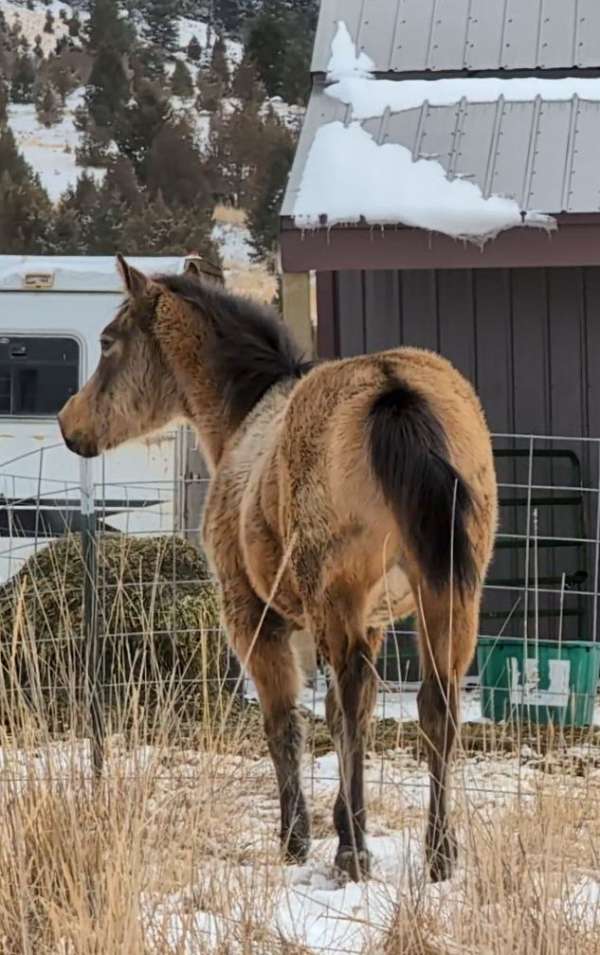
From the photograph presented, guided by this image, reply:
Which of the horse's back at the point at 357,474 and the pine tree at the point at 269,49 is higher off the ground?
the pine tree at the point at 269,49

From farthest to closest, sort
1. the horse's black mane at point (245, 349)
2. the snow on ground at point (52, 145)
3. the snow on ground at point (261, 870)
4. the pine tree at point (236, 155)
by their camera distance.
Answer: the snow on ground at point (52, 145) < the pine tree at point (236, 155) < the horse's black mane at point (245, 349) < the snow on ground at point (261, 870)

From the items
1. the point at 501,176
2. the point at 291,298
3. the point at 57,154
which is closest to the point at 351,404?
the point at 501,176

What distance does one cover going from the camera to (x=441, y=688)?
4.01 meters

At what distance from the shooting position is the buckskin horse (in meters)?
3.95

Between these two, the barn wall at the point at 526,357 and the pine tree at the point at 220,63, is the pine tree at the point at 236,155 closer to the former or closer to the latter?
the pine tree at the point at 220,63

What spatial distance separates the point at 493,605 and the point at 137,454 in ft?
10.9

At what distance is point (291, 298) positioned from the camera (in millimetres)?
8430

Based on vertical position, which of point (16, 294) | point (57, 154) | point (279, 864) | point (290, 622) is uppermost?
point (57, 154)

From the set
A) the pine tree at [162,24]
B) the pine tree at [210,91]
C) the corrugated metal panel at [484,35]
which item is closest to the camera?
the corrugated metal panel at [484,35]

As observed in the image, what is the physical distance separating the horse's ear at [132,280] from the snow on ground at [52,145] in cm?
2519

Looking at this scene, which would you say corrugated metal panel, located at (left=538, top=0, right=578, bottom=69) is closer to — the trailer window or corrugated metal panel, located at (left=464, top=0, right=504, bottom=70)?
corrugated metal panel, located at (left=464, top=0, right=504, bottom=70)

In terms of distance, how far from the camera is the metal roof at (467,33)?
8609mm

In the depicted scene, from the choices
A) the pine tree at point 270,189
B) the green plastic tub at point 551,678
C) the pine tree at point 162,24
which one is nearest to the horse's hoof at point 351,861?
the green plastic tub at point 551,678

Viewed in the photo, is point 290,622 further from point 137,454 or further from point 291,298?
point 137,454
